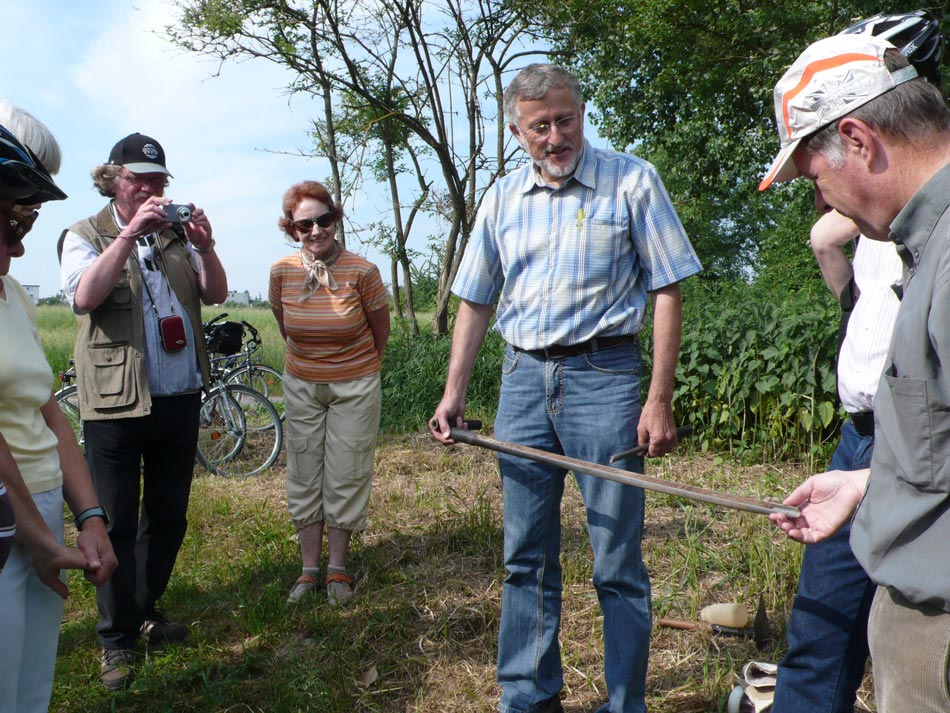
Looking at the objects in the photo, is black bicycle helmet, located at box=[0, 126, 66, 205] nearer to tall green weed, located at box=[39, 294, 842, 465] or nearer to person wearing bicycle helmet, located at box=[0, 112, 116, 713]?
person wearing bicycle helmet, located at box=[0, 112, 116, 713]

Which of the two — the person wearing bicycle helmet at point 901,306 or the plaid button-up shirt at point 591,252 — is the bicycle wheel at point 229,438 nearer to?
the plaid button-up shirt at point 591,252

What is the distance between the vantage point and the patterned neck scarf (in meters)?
4.10

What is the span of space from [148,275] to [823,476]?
8.97ft

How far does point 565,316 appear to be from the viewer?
2.70 m

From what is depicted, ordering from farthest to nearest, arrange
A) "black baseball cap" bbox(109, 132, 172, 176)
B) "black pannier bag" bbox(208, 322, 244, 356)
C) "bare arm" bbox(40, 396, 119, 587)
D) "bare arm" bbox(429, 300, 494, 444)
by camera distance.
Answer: "black pannier bag" bbox(208, 322, 244, 356) → "black baseball cap" bbox(109, 132, 172, 176) → "bare arm" bbox(429, 300, 494, 444) → "bare arm" bbox(40, 396, 119, 587)

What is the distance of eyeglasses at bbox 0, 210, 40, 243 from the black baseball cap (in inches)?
64.5

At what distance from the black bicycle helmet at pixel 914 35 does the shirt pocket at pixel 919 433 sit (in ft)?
1.82

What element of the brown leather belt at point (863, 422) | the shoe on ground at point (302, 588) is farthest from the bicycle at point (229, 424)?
the brown leather belt at point (863, 422)

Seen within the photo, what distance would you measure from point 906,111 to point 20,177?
5.62 ft

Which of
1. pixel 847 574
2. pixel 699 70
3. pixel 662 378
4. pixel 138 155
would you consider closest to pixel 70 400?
pixel 138 155

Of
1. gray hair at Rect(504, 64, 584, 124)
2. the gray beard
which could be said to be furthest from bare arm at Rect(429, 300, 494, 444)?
gray hair at Rect(504, 64, 584, 124)

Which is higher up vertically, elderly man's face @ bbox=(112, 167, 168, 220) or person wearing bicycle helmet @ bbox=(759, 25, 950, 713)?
elderly man's face @ bbox=(112, 167, 168, 220)

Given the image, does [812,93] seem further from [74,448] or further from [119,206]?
[119,206]

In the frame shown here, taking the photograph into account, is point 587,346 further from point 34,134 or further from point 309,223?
point 309,223
